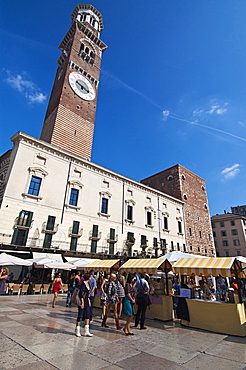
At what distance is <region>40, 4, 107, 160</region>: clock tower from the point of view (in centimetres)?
2764

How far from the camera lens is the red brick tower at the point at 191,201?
35.8m

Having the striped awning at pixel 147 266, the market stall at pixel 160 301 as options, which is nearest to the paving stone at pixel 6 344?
the market stall at pixel 160 301

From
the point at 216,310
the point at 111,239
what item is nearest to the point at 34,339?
the point at 216,310

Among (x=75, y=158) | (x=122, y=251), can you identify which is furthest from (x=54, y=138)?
(x=122, y=251)

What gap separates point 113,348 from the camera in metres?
4.96

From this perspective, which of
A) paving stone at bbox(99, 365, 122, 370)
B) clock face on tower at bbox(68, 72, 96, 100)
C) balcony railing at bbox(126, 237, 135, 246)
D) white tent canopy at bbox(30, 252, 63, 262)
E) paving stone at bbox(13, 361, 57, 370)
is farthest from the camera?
clock face on tower at bbox(68, 72, 96, 100)

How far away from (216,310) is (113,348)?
13.4 ft

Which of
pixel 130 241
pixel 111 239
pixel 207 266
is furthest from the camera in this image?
pixel 130 241

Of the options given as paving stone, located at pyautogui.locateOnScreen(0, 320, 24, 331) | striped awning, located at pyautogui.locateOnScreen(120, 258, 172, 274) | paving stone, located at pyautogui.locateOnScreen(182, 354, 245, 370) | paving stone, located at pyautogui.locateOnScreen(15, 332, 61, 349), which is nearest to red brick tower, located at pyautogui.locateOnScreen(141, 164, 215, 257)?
striped awning, located at pyautogui.locateOnScreen(120, 258, 172, 274)

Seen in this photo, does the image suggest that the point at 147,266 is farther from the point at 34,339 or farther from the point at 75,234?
the point at 75,234

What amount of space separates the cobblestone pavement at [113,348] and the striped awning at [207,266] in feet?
6.59

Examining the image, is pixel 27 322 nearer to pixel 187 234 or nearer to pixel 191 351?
pixel 191 351

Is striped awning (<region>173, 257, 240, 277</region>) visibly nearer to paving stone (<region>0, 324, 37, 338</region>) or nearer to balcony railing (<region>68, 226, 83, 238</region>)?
paving stone (<region>0, 324, 37, 338</region>)

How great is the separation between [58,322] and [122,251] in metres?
18.0
